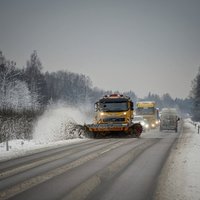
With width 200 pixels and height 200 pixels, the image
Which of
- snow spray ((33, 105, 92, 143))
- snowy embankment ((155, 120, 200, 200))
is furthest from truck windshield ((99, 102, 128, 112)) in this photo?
snowy embankment ((155, 120, 200, 200))

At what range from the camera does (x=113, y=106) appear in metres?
26.1

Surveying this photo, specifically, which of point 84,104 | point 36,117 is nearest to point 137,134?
point 36,117

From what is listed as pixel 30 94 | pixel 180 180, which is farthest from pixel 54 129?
pixel 30 94

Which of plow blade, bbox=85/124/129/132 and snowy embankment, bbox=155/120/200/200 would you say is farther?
plow blade, bbox=85/124/129/132

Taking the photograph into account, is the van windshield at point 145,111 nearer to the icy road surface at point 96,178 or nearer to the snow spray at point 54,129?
the snow spray at point 54,129

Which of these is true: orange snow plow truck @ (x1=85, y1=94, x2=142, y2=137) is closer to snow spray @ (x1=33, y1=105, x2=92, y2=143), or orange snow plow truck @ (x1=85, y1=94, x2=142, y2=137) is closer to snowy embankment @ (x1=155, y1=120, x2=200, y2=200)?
snow spray @ (x1=33, y1=105, x2=92, y2=143)

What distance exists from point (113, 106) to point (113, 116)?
2.50ft

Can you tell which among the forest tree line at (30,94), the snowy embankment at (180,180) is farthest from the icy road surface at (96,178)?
the forest tree line at (30,94)

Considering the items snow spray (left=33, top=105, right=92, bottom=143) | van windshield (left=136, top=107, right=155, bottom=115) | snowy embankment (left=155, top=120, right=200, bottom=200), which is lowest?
snowy embankment (left=155, top=120, right=200, bottom=200)

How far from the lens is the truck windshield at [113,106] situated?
85.0ft

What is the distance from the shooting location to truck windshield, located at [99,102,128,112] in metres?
25.9

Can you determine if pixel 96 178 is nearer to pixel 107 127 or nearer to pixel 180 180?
pixel 180 180

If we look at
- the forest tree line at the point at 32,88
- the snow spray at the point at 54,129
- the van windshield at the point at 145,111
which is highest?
the forest tree line at the point at 32,88

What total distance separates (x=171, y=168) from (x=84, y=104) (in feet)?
389
